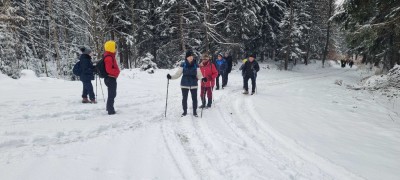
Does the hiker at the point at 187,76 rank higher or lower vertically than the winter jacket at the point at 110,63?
lower

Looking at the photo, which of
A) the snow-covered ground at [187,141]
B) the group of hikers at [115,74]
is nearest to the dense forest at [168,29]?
the snow-covered ground at [187,141]

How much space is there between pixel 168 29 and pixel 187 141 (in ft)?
72.9

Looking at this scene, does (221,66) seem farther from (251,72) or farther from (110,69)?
(110,69)

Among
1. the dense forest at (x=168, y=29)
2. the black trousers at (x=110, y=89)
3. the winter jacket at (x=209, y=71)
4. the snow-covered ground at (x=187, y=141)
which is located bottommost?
the snow-covered ground at (x=187, y=141)

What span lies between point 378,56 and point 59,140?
948 inches

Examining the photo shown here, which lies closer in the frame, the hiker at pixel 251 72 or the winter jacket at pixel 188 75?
the winter jacket at pixel 188 75

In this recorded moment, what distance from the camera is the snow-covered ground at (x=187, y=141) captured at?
4.42m

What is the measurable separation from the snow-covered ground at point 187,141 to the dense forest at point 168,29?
5.65 meters

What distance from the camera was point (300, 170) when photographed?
4.74m

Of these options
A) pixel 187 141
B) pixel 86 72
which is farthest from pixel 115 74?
pixel 187 141

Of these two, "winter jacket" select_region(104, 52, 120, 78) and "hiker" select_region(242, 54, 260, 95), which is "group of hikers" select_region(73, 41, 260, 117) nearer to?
"winter jacket" select_region(104, 52, 120, 78)

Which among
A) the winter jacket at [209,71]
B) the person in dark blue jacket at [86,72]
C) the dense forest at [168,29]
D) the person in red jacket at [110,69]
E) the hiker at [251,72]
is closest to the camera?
the person in red jacket at [110,69]

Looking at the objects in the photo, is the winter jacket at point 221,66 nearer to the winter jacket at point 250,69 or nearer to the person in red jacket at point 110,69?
the winter jacket at point 250,69

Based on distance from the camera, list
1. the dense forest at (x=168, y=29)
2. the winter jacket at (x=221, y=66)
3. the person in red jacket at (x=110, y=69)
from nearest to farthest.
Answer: the person in red jacket at (x=110, y=69), the winter jacket at (x=221, y=66), the dense forest at (x=168, y=29)
